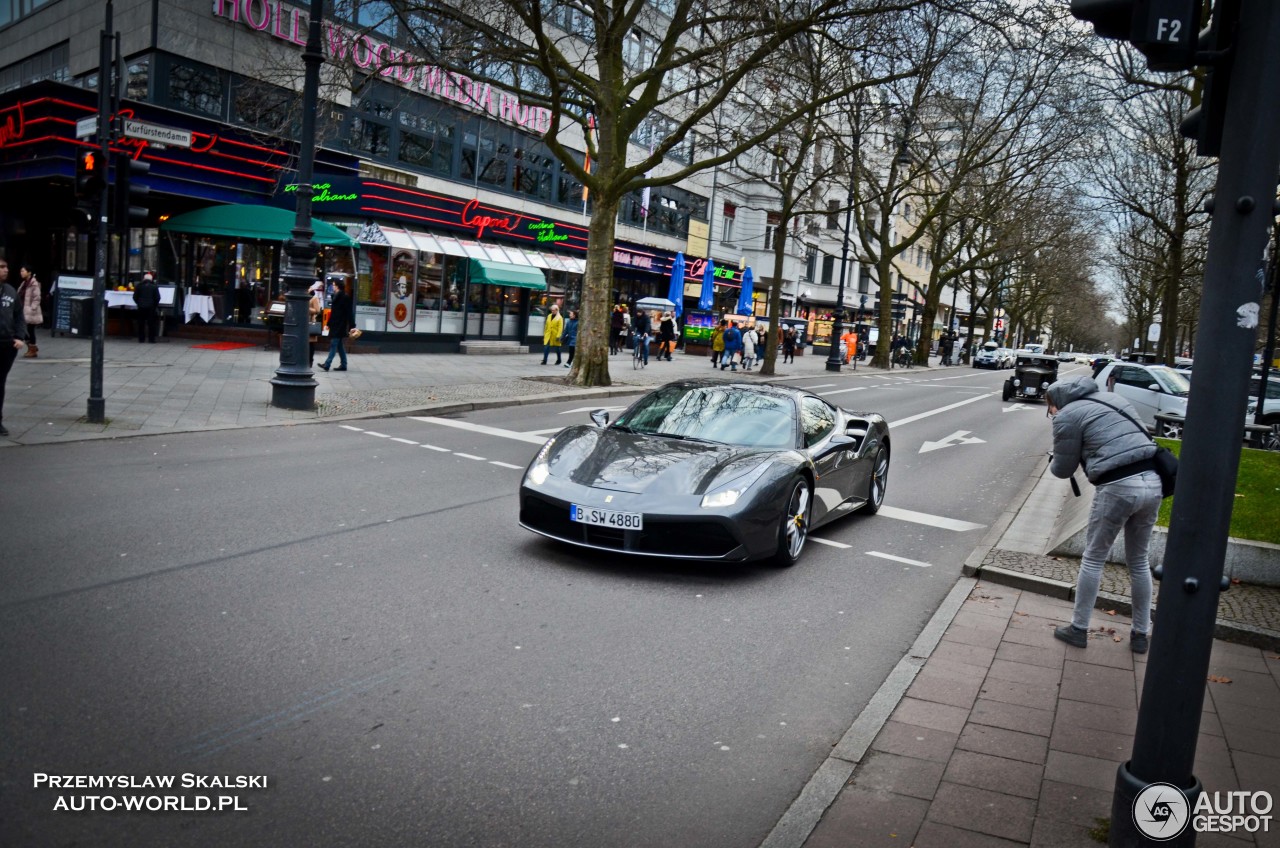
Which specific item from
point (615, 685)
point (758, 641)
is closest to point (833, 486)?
point (758, 641)

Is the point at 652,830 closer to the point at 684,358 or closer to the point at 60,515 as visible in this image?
the point at 60,515

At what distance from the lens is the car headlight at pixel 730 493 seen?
6.58m

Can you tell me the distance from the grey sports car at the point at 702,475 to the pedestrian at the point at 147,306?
18.3m

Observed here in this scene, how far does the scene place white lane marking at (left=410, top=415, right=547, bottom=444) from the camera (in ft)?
43.5

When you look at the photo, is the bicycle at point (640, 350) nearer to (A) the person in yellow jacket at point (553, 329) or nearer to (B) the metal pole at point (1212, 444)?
(A) the person in yellow jacket at point (553, 329)

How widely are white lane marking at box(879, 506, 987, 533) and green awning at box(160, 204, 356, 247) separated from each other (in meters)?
18.6

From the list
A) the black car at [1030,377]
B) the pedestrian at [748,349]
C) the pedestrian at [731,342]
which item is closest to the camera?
the black car at [1030,377]

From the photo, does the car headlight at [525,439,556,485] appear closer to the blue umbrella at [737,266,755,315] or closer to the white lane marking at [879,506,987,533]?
the white lane marking at [879,506,987,533]

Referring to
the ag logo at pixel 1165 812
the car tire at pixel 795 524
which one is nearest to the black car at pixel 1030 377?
the car tire at pixel 795 524

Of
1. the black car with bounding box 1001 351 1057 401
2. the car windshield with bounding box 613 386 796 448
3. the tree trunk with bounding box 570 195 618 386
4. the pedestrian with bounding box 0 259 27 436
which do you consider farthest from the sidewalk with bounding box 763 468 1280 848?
the black car with bounding box 1001 351 1057 401

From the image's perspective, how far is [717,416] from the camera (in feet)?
26.2

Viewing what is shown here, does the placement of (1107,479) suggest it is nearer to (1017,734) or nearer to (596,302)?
(1017,734)

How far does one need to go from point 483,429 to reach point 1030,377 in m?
21.7

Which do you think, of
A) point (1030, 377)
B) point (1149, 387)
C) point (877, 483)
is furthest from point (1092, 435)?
point (1030, 377)
